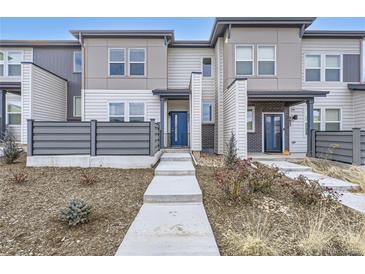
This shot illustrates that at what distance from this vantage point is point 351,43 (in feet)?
44.8

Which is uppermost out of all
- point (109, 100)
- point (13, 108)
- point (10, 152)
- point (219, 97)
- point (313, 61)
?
point (313, 61)

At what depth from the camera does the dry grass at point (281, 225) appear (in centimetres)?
Result: 334

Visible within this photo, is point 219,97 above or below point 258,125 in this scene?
above

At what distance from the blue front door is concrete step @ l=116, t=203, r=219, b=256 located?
A: 1001cm

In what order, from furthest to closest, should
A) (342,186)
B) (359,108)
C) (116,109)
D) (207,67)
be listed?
(207,67)
(359,108)
(116,109)
(342,186)

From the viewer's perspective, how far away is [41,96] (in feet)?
41.4

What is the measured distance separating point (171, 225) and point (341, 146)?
8.42 metres

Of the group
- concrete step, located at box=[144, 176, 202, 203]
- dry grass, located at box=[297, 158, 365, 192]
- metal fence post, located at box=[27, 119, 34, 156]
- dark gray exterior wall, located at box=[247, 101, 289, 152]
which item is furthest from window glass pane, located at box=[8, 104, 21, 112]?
dry grass, located at box=[297, 158, 365, 192]

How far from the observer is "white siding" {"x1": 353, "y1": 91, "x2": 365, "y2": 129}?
43.8 feet

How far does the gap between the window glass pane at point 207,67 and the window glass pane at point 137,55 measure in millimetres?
3510

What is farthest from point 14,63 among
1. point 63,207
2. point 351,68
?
point 351,68

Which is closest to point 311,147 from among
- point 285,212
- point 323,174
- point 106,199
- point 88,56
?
point 323,174

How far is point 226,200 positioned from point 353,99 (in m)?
12.4

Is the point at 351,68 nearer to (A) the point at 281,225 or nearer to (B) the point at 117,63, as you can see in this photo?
(B) the point at 117,63
